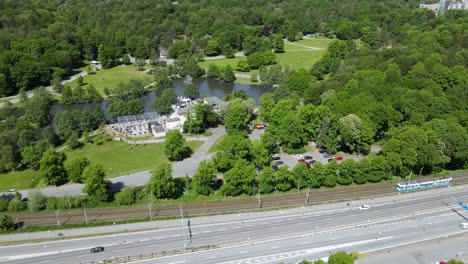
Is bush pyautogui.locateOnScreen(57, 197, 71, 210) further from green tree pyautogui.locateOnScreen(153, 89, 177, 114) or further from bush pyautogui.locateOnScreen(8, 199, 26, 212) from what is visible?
green tree pyautogui.locateOnScreen(153, 89, 177, 114)

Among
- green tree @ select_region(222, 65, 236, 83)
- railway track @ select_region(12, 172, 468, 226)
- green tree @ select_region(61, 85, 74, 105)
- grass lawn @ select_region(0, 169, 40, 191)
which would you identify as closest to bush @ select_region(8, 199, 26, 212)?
railway track @ select_region(12, 172, 468, 226)

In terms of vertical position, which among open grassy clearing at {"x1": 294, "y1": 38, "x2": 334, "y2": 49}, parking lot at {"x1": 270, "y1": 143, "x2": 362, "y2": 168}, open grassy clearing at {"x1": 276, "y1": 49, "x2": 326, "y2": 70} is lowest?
parking lot at {"x1": 270, "y1": 143, "x2": 362, "y2": 168}

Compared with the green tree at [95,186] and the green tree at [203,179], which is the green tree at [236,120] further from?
the green tree at [95,186]

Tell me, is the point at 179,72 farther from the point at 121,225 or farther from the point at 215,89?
the point at 121,225

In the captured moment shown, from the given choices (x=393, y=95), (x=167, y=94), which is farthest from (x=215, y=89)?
(x=393, y=95)

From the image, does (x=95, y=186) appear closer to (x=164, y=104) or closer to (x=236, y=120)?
(x=236, y=120)

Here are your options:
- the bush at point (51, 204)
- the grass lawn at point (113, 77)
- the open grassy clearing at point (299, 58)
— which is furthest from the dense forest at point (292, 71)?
the bush at point (51, 204)
